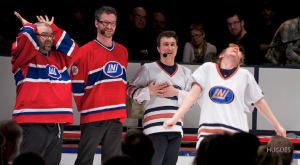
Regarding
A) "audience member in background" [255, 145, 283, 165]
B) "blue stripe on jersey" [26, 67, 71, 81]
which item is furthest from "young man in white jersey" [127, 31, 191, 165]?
"audience member in background" [255, 145, 283, 165]

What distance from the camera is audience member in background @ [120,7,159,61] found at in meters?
5.01

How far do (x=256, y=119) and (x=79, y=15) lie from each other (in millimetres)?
2566

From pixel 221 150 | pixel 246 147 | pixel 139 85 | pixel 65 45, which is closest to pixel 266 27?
pixel 139 85

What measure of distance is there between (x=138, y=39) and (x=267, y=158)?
2.98 m

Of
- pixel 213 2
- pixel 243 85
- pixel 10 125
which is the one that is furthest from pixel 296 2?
pixel 10 125

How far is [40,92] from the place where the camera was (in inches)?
138

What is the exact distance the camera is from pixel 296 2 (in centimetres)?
661

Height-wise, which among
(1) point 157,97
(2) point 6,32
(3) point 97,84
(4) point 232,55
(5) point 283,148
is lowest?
(5) point 283,148

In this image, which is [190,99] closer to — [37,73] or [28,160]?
[37,73]

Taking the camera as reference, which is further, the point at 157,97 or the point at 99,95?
the point at 157,97

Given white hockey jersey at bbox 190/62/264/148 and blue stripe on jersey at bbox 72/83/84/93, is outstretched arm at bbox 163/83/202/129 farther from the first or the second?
blue stripe on jersey at bbox 72/83/84/93

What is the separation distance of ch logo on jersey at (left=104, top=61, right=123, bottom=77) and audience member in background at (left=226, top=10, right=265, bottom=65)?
6.63 ft

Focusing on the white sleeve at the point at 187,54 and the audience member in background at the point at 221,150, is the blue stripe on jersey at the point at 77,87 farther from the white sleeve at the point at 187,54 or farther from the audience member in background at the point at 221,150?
the white sleeve at the point at 187,54

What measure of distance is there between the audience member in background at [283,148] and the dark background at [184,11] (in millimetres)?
2976
